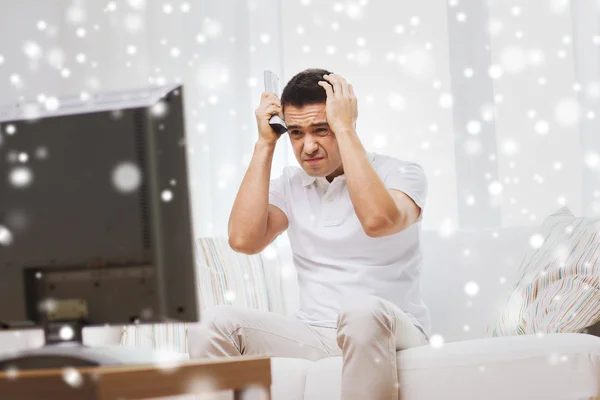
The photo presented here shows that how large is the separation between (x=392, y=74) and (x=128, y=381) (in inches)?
90.7

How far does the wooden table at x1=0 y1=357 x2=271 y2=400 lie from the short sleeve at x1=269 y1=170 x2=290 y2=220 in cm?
112

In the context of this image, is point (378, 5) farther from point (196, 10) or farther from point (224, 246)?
point (224, 246)

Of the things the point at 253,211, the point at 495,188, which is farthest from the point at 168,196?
the point at 495,188

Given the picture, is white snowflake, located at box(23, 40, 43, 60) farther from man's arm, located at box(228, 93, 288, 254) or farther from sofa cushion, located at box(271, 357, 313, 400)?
sofa cushion, located at box(271, 357, 313, 400)

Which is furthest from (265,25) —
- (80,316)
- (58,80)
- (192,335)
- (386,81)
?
(80,316)

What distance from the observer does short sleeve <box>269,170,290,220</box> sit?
2082 mm

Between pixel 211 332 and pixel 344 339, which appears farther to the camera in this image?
pixel 211 332

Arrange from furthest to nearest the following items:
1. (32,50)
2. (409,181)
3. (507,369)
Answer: (32,50) < (409,181) < (507,369)

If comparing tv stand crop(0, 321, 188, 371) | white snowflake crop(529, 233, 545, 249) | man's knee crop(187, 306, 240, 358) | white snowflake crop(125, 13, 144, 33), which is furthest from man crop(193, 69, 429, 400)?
white snowflake crop(125, 13, 144, 33)

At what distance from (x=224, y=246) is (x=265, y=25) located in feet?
3.49

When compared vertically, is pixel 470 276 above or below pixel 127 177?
below

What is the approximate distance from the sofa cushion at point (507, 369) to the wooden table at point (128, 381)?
2.12 ft

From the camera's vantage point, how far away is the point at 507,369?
1.49 m

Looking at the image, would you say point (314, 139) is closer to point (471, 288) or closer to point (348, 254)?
point (348, 254)
